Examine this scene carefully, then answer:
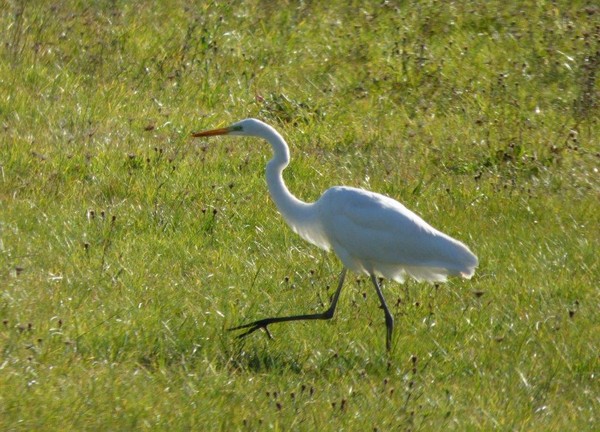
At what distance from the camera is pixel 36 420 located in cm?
406

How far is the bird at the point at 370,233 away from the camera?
573cm

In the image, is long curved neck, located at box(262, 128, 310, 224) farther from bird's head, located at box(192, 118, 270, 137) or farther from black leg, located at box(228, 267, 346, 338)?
black leg, located at box(228, 267, 346, 338)

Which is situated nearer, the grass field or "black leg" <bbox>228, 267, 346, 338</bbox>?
the grass field

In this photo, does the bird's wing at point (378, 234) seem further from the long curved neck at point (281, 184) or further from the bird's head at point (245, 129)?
the bird's head at point (245, 129)

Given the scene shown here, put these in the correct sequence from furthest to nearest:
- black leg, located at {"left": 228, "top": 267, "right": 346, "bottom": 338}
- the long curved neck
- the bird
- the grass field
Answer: the long curved neck
the bird
black leg, located at {"left": 228, "top": 267, "right": 346, "bottom": 338}
the grass field

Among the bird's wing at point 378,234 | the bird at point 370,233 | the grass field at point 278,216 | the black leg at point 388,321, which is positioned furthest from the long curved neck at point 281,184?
the black leg at point 388,321

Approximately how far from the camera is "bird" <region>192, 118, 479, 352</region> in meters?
5.73

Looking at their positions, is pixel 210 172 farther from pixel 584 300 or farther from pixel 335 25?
pixel 335 25

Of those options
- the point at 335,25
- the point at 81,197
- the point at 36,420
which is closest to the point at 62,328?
the point at 36,420

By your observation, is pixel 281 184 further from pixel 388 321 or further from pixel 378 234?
pixel 388 321

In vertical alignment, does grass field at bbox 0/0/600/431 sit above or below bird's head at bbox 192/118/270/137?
below

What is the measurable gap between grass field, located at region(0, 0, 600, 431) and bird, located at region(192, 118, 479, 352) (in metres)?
0.22

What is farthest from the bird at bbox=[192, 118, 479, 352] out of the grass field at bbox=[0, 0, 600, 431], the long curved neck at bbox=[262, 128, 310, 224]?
the grass field at bbox=[0, 0, 600, 431]

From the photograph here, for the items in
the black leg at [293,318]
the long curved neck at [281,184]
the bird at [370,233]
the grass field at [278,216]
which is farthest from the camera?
the long curved neck at [281,184]
